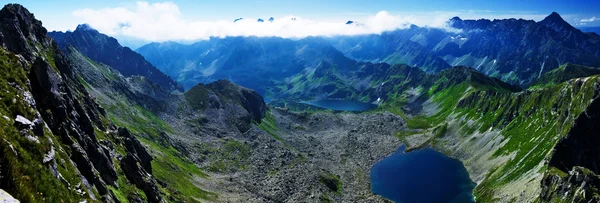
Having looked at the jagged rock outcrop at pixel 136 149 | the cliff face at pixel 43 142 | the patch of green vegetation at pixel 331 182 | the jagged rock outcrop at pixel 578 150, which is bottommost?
the patch of green vegetation at pixel 331 182

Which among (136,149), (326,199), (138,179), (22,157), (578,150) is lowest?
(326,199)

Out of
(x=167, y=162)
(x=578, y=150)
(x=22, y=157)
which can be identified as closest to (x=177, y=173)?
(x=167, y=162)

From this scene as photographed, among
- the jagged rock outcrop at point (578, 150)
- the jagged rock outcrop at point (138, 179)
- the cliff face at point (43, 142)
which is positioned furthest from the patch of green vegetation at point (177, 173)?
the jagged rock outcrop at point (578, 150)

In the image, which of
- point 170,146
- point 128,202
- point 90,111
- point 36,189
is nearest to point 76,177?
point 36,189

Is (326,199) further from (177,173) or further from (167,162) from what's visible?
(167,162)

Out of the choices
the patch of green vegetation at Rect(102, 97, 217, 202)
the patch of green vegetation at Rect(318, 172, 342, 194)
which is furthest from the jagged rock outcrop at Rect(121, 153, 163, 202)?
the patch of green vegetation at Rect(318, 172, 342, 194)

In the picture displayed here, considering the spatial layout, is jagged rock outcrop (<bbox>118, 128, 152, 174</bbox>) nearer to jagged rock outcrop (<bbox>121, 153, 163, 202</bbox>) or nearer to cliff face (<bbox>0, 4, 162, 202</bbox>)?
cliff face (<bbox>0, 4, 162, 202</bbox>)

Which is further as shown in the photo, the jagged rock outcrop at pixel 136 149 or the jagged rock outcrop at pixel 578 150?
the jagged rock outcrop at pixel 578 150

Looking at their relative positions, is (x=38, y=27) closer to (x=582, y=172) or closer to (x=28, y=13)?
(x=28, y=13)

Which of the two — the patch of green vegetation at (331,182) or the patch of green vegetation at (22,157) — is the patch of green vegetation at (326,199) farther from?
the patch of green vegetation at (22,157)
